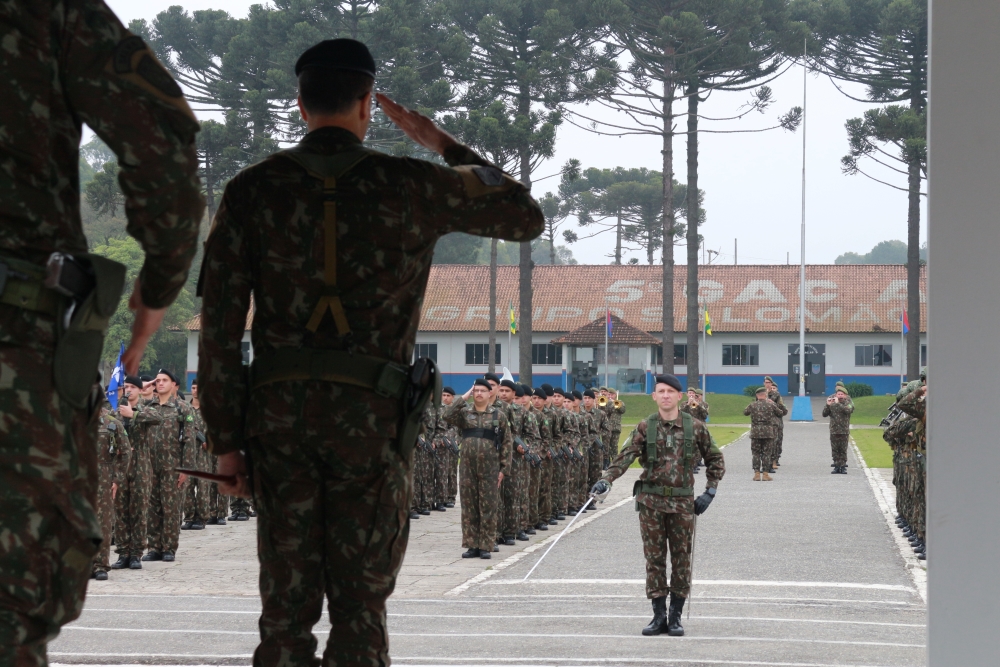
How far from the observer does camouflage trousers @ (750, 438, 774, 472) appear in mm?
26656

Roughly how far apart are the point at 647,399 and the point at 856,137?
13.9m

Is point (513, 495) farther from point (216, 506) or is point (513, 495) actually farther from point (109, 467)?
point (109, 467)

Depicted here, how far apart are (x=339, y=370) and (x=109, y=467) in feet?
35.9

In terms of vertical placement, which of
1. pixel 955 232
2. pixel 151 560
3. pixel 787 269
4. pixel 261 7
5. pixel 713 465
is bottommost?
pixel 151 560

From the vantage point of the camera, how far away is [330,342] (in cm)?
329

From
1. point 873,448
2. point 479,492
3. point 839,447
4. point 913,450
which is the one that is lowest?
point 873,448

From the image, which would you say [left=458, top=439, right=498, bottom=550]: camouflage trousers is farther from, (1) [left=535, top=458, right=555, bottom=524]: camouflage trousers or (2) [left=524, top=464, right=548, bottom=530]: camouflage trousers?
(1) [left=535, top=458, right=555, bottom=524]: camouflage trousers

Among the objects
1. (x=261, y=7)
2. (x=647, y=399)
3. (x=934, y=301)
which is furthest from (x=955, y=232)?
(x=647, y=399)

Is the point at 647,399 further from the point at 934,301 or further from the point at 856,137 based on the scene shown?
the point at 934,301

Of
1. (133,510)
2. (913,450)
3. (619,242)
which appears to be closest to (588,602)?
(133,510)

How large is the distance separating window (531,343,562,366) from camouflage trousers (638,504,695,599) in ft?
172

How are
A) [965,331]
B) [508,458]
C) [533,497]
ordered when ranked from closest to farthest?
1. [965,331]
2. [508,458]
3. [533,497]

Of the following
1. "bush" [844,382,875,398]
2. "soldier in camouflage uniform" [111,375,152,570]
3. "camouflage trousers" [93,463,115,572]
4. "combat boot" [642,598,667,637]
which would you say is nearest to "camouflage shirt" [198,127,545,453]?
"combat boot" [642,598,667,637]

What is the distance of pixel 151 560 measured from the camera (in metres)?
14.6
